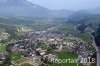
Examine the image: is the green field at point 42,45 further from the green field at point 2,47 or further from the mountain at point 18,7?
the mountain at point 18,7

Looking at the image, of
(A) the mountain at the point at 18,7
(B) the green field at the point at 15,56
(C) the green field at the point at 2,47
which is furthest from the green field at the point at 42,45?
(A) the mountain at the point at 18,7

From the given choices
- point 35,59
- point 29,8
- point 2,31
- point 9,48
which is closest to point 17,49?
point 9,48

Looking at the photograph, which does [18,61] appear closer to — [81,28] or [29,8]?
[81,28]

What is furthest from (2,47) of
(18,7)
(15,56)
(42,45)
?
(18,7)

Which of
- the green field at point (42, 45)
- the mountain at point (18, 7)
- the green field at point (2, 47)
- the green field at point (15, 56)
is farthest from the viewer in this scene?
the mountain at point (18, 7)

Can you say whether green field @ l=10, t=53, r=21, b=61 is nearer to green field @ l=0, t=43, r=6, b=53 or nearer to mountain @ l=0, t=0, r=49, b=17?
green field @ l=0, t=43, r=6, b=53

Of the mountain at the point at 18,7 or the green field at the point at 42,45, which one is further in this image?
the mountain at the point at 18,7

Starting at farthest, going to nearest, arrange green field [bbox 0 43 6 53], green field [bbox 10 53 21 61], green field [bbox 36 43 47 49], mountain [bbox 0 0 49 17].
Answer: mountain [bbox 0 0 49 17] < green field [bbox 36 43 47 49] < green field [bbox 0 43 6 53] < green field [bbox 10 53 21 61]

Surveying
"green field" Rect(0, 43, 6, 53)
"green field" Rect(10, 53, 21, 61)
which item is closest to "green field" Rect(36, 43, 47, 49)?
"green field" Rect(0, 43, 6, 53)

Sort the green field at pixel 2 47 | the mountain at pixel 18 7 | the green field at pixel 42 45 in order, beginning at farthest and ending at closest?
the mountain at pixel 18 7 → the green field at pixel 42 45 → the green field at pixel 2 47

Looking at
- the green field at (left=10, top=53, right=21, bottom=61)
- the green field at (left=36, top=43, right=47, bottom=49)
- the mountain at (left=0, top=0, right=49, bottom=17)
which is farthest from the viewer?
the mountain at (left=0, top=0, right=49, bottom=17)

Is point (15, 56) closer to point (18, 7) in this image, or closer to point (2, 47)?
point (2, 47)
